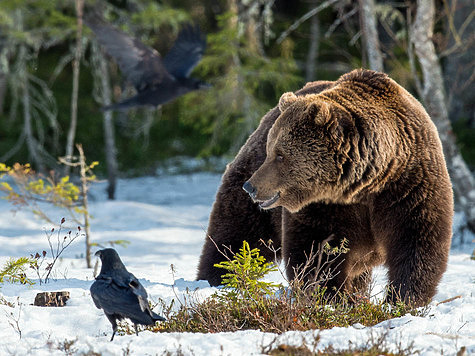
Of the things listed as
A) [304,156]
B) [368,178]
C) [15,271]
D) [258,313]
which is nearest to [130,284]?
[258,313]

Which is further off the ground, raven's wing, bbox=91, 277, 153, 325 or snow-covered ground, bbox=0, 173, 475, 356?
raven's wing, bbox=91, 277, 153, 325

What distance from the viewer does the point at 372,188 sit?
4.39 metres

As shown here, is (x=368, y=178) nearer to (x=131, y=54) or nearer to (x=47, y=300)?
(x=47, y=300)

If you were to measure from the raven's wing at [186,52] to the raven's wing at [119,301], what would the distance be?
6.14 metres

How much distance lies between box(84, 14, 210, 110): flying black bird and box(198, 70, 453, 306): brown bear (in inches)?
182

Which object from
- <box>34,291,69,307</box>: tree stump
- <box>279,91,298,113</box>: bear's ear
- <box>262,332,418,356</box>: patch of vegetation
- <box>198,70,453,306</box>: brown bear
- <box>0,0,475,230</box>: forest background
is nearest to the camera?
<box>262,332,418,356</box>: patch of vegetation

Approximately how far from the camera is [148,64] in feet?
29.0

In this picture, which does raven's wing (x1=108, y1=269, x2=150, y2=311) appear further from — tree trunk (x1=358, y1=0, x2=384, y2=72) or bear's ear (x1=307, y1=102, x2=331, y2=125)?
tree trunk (x1=358, y1=0, x2=384, y2=72)

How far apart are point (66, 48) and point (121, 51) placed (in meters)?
13.8

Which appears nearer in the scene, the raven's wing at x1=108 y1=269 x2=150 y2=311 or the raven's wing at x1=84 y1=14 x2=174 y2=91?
the raven's wing at x1=108 y1=269 x2=150 y2=311

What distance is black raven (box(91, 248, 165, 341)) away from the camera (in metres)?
3.39

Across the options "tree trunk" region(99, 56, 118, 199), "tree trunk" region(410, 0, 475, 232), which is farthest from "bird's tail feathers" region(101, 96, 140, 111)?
"tree trunk" region(99, 56, 118, 199)

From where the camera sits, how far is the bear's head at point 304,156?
4273mm

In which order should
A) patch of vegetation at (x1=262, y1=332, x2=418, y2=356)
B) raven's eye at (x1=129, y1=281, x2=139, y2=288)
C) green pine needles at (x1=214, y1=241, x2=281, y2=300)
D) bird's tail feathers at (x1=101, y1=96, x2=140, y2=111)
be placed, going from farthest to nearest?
bird's tail feathers at (x1=101, y1=96, x2=140, y2=111) < green pine needles at (x1=214, y1=241, x2=281, y2=300) < raven's eye at (x1=129, y1=281, x2=139, y2=288) < patch of vegetation at (x1=262, y1=332, x2=418, y2=356)
